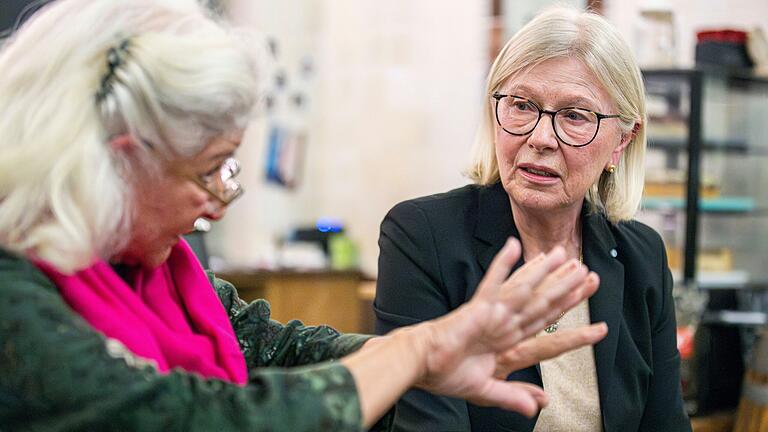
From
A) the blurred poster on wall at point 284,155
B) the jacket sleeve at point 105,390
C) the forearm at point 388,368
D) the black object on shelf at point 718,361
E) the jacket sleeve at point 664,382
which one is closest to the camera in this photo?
the jacket sleeve at point 105,390

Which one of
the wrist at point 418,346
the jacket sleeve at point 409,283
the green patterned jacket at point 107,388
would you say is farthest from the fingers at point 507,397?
the jacket sleeve at point 409,283

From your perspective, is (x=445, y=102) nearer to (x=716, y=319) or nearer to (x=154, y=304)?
(x=716, y=319)

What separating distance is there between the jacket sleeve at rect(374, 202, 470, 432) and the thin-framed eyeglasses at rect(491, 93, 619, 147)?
0.25m

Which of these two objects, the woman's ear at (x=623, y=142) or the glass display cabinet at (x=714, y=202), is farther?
the glass display cabinet at (x=714, y=202)

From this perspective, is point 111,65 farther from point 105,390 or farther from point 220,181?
point 105,390

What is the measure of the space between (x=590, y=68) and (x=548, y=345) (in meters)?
0.87

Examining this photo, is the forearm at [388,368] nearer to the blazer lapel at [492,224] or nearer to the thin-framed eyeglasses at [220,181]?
the thin-framed eyeglasses at [220,181]

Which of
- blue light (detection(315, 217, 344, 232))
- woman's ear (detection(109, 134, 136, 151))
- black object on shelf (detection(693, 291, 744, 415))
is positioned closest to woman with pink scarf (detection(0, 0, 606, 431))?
woman's ear (detection(109, 134, 136, 151))

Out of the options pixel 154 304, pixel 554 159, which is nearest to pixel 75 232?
pixel 154 304

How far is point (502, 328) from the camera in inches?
51.4

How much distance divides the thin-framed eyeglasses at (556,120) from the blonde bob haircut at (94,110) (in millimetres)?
913

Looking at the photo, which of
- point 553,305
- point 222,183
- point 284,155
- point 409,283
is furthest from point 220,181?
point 284,155

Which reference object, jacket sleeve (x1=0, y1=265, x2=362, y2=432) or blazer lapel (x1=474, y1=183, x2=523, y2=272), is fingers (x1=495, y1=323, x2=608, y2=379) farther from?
blazer lapel (x1=474, y1=183, x2=523, y2=272)

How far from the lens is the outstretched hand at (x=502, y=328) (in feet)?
4.25
